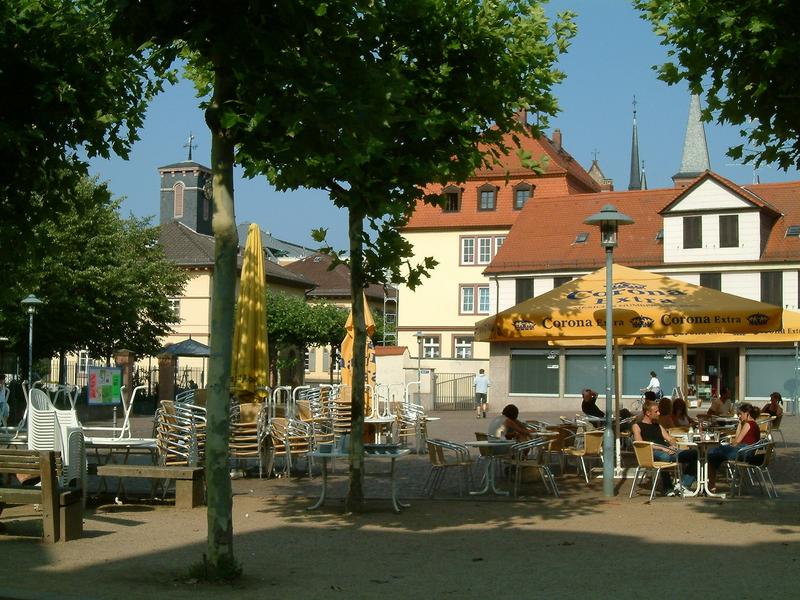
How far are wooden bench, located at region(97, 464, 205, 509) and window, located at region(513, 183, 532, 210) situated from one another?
2084 inches

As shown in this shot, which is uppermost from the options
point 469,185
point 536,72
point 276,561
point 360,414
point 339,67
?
point 469,185

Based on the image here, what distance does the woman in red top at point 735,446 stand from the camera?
14.3m

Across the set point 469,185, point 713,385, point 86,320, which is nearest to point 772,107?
point 86,320

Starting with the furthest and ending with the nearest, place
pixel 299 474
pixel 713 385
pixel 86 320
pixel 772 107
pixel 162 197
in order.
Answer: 1. pixel 162 197
2. pixel 713 385
3. pixel 86 320
4. pixel 299 474
5. pixel 772 107

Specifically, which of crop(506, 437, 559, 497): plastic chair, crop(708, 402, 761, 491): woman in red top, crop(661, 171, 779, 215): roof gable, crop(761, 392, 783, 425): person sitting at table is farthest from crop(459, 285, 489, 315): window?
crop(708, 402, 761, 491): woman in red top

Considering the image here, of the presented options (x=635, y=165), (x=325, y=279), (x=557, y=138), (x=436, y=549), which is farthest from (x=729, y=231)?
A: (x=635, y=165)

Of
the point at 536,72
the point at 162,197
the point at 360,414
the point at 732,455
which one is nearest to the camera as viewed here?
the point at 360,414

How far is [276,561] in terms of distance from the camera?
31.0ft

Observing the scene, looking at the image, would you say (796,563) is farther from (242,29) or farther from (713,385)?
(713,385)

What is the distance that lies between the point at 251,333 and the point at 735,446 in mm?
7860

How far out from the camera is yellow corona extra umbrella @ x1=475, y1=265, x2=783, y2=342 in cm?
1504

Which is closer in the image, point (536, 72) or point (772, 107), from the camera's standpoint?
point (772, 107)

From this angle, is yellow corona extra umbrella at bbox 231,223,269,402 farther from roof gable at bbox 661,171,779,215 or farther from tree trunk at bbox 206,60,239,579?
roof gable at bbox 661,171,779,215

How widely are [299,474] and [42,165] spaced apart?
20.7 ft
